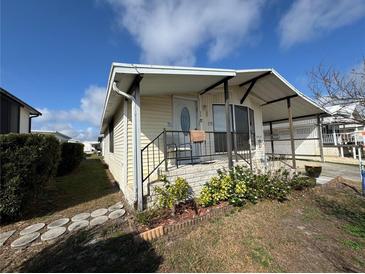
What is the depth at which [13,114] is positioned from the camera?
10.1 meters

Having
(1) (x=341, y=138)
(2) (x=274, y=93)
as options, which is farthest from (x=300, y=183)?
(1) (x=341, y=138)

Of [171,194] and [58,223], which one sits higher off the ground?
[171,194]

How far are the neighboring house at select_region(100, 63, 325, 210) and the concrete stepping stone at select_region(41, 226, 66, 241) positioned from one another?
1.43 meters

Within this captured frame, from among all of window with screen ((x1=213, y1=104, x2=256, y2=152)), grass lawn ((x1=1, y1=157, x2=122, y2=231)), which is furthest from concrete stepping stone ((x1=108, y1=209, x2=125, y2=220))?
window with screen ((x1=213, y1=104, x2=256, y2=152))

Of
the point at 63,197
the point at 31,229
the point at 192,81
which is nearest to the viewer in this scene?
the point at 31,229

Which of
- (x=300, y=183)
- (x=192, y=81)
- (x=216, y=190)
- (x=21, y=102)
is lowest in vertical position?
(x=300, y=183)

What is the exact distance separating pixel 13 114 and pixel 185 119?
10463mm

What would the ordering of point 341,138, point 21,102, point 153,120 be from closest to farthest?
point 153,120, point 21,102, point 341,138

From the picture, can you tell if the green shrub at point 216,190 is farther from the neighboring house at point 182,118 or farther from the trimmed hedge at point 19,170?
the trimmed hedge at point 19,170

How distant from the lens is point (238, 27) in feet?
27.1

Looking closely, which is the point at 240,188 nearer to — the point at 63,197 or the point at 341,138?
the point at 63,197

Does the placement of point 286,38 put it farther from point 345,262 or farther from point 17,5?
point 17,5

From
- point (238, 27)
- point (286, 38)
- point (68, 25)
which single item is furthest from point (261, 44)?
point (68, 25)

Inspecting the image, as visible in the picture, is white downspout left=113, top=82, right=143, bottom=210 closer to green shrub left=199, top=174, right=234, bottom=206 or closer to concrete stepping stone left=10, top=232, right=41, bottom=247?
green shrub left=199, top=174, right=234, bottom=206
